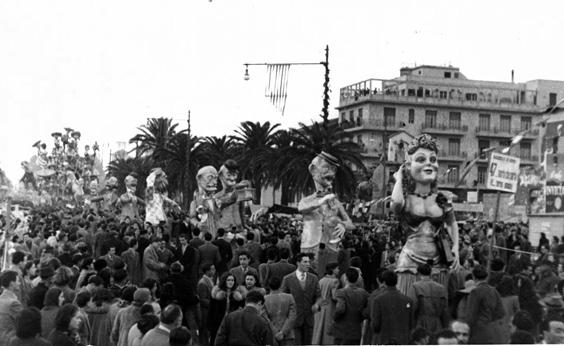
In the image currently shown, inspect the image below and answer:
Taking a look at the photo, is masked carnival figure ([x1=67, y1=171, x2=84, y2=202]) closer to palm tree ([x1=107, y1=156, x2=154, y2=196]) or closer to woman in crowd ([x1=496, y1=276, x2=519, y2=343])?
palm tree ([x1=107, y1=156, x2=154, y2=196])

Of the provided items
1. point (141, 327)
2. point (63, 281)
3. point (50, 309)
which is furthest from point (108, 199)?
point (141, 327)

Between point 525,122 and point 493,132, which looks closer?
point 525,122

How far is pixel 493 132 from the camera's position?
6056 cm

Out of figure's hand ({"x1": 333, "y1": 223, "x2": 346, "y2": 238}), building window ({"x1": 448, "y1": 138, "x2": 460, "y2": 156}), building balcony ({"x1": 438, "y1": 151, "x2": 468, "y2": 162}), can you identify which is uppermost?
building window ({"x1": 448, "y1": 138, "x2": 460, "y2": 156})

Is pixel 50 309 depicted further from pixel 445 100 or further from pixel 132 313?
pixel 445 100

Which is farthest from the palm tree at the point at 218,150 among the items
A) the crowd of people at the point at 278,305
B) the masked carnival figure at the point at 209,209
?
the crowd of people at the point at 278,305

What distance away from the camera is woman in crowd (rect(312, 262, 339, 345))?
11.1 meters

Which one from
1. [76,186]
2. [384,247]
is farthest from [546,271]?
[76,186]

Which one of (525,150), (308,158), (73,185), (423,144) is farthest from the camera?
(525,150)

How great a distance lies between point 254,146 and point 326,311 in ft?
99.0

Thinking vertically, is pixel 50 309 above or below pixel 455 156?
below

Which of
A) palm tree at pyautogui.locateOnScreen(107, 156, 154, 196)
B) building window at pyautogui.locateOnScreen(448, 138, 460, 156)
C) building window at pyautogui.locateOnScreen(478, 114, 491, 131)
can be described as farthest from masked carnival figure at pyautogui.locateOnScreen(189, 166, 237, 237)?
building window at pyautogui.locateOnScreen(478, 114, 491, 131)

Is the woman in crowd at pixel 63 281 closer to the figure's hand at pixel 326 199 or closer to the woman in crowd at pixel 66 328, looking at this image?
the woman in crowd at pixel 66 328

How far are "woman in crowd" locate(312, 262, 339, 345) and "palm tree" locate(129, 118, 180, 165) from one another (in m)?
35.0
